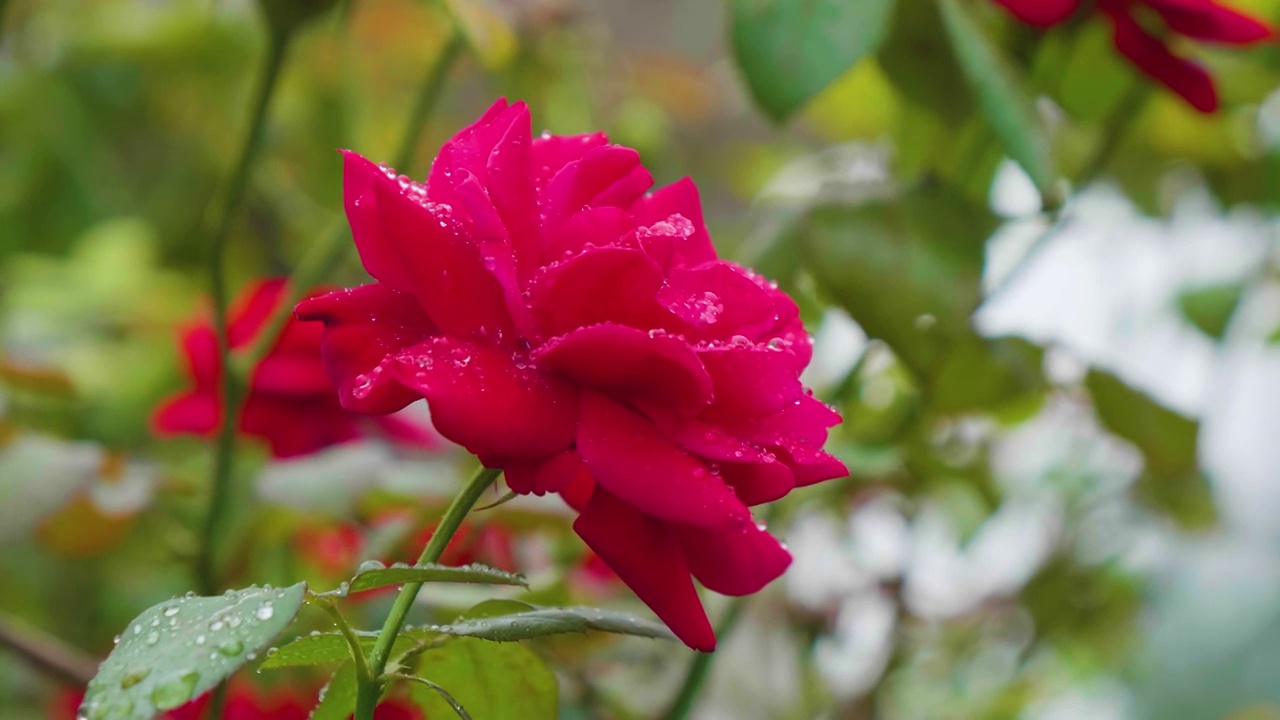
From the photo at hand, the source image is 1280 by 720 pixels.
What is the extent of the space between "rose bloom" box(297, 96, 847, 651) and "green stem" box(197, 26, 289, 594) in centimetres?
17

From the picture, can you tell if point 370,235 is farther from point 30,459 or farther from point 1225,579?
point 1225,579

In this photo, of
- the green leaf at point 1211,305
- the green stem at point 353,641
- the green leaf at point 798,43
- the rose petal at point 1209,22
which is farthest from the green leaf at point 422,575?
the green leaf at point 1211,305

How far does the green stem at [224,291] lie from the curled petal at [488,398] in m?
0.20

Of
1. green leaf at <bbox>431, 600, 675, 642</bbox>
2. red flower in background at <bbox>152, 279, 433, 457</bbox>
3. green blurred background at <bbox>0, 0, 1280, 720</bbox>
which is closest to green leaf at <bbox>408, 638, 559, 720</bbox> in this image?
green leaf at <bbox>431, 600, 675, 642</bbox>

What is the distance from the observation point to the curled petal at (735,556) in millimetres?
197

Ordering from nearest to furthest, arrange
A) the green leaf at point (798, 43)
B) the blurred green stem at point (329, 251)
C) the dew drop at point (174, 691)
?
the dew drop at point (174, 691)
the green leaf at point (798, 43)
the blurred green stem at point (329, 251)

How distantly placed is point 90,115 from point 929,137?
0.74m

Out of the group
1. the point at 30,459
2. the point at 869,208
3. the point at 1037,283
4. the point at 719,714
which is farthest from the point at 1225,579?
the point at 30,459

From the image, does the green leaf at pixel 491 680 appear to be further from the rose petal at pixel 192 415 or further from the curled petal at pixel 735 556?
the rose petal at pixel 192 415

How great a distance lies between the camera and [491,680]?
230mm

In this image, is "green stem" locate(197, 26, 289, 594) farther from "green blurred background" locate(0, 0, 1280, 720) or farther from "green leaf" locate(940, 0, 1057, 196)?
"green leaf" locate(940, 0, 1057, 196)

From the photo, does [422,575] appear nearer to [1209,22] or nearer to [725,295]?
[725,295]

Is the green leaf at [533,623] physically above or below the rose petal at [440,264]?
below

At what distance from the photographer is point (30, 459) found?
0.39m
